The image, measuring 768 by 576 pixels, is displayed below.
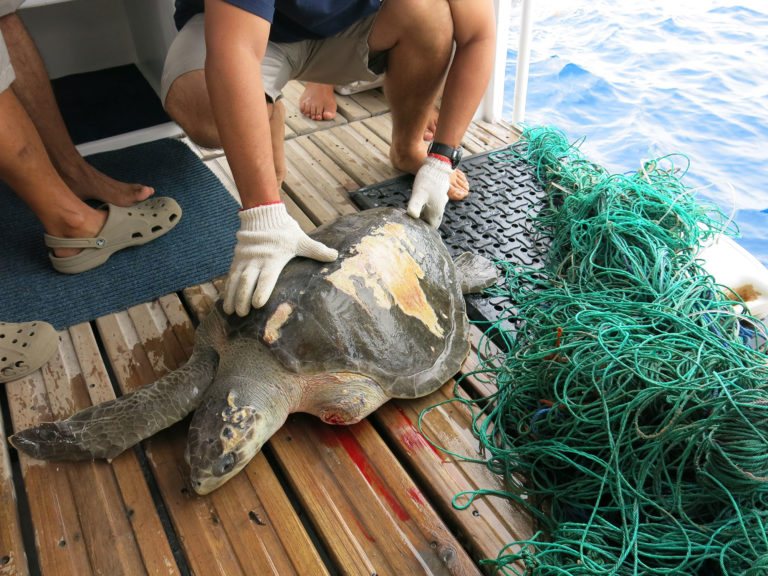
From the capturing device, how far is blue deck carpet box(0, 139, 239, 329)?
161 centimetres

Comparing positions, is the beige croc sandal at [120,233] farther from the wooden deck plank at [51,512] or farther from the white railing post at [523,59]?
the white railing post at [523,59]

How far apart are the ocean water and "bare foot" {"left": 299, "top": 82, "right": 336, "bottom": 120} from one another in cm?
142

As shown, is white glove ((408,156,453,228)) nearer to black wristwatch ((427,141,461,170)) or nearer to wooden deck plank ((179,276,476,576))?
black wristwatch ((427,141,461,170))

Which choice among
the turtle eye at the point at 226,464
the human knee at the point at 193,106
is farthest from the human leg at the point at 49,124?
the turtle eye at the point at 226,464

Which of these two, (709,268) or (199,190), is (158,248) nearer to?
(199,190)

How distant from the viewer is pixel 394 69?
185 centimetres

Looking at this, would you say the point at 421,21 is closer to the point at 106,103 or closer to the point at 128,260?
the point at 128,260

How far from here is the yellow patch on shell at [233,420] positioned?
1090mm

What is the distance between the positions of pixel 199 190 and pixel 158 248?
35 centimetres

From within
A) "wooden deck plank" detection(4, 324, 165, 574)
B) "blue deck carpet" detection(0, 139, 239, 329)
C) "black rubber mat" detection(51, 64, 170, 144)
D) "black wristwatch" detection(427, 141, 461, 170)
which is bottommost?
"wooden deck plank" detection(4, 324, 165, 574)

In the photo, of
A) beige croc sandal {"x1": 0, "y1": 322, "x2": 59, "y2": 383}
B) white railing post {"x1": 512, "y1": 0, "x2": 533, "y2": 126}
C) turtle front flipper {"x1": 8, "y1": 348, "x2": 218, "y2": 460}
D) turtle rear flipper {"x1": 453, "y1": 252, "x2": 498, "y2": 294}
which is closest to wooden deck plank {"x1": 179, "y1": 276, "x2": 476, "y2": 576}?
turtle front flipper {"x1": 8, "y1": 348, "x2": 218, "y2": 460}

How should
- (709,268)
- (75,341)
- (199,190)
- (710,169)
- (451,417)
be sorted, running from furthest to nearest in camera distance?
(710,169), (199,190), (709,268), (75,341), (451,417)

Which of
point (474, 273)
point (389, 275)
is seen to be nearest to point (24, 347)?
point (389, 275)

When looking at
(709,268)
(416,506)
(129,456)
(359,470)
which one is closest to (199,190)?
(129,456)
